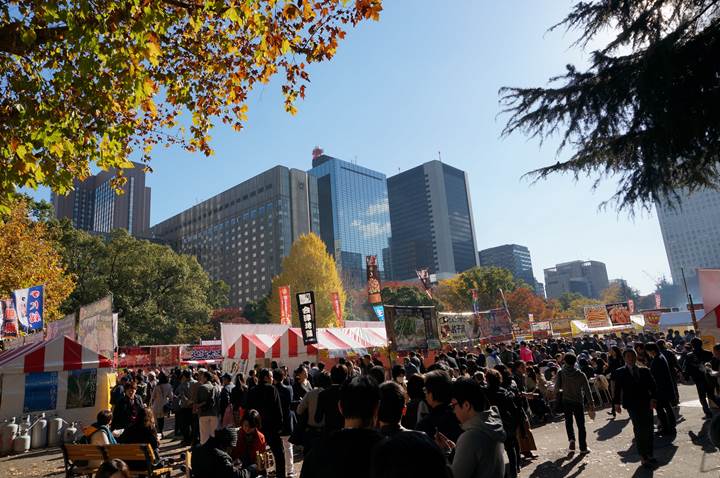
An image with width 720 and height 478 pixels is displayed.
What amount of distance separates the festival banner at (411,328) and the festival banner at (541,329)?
24329 millimetres

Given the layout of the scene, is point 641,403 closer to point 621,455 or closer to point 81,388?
point 621,455

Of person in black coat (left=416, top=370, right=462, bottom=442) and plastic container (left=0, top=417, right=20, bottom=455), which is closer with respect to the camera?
person in black coat (left=416, top=370, right=462, bottom=442)

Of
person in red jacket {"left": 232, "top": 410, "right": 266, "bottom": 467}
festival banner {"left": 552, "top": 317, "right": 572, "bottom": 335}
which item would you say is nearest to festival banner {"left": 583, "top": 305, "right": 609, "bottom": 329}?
festival banner {"left": 552, "top": 317, "right": 572, "bottom": 335}

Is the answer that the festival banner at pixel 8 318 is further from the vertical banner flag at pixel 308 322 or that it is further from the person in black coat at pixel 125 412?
the person in black coat at pixel 125 412

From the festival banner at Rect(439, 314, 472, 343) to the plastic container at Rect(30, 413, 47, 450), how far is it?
1450cm

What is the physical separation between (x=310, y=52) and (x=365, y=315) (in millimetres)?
76190

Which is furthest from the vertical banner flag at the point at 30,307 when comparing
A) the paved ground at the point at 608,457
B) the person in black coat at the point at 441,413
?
the person in black coat at the point at 441,413

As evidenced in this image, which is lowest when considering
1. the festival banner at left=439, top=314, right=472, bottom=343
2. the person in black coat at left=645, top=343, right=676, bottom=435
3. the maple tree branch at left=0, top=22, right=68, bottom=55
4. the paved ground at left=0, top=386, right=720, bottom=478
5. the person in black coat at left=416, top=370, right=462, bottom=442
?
the paved ground at left=0, top=386, right=720, bottom=478

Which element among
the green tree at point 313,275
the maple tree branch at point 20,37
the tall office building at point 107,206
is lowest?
the maple tree branch at point 20,37

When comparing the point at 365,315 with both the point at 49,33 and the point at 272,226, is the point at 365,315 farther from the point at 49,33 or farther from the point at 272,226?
the point at 49,33

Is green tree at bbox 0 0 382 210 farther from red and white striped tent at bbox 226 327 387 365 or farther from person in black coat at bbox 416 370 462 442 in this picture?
red and white striped tent at bbox 226 327 387 365

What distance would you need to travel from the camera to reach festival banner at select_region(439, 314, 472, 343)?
2073cm

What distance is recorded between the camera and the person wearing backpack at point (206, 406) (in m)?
9.82

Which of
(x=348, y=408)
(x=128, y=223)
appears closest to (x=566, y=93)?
(x=348, y=408)
